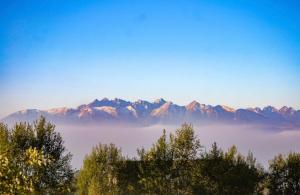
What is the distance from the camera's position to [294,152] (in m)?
100

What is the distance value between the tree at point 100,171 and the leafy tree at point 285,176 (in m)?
32.7

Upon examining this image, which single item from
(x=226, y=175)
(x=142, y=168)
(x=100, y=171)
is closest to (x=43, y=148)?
(x=100, y=171)

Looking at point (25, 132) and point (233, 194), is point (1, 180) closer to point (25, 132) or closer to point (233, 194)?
point (25, 132)

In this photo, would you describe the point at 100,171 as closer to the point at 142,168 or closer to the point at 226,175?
the point at 142,168

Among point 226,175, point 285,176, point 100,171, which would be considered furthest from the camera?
point 285,176

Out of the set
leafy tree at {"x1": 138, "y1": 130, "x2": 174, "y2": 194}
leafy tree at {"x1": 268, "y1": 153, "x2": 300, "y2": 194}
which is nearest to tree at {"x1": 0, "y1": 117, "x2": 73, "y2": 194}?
leafy tree at {"x1": 138, "y1": 130, "x2": 174, "y2": 194}

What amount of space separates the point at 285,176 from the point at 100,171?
128 ft

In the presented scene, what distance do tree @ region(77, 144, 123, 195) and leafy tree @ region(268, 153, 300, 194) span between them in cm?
3267

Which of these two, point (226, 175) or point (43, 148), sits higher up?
point (43, 148)

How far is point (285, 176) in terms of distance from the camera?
315ft

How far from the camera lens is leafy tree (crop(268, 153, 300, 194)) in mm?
94938

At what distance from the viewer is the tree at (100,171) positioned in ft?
283

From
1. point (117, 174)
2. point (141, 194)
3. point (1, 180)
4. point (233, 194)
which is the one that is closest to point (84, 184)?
point (117, 174)

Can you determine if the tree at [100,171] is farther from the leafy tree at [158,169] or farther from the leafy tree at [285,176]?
the leafy tree at [285,176]
